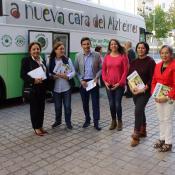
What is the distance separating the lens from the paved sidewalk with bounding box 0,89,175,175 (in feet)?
15.1

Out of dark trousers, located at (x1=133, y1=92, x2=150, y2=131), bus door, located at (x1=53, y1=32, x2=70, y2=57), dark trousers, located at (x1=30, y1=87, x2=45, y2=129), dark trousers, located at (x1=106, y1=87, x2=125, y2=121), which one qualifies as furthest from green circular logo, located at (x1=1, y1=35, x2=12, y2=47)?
dark trousers, located at (x1=133, y1=92, x2=150, y2=131)

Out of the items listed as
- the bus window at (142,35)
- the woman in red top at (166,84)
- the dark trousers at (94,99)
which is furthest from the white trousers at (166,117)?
the bus window at (142,35)

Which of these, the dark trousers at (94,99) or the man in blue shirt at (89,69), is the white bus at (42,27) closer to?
the man in blue shirt at (89,69)

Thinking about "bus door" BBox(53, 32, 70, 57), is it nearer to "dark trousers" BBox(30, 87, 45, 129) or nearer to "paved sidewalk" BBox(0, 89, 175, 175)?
"paved sidewalk" BBox(0, 89, 175, 175)

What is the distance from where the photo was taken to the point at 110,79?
6.30m

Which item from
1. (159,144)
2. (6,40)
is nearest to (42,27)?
(6,40)

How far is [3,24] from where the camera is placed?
26.8 ft

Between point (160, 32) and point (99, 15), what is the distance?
38.0 metres

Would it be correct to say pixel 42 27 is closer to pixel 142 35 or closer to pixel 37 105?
pixel 37 105

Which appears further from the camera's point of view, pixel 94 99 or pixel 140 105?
pixel 94 99

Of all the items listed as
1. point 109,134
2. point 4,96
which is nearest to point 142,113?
point 109,134

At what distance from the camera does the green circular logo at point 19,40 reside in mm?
8623

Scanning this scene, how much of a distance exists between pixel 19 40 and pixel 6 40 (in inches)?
18.4

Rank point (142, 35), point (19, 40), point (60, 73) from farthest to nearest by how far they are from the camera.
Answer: point (142, 35), point (19, 40), point (60, 73)
